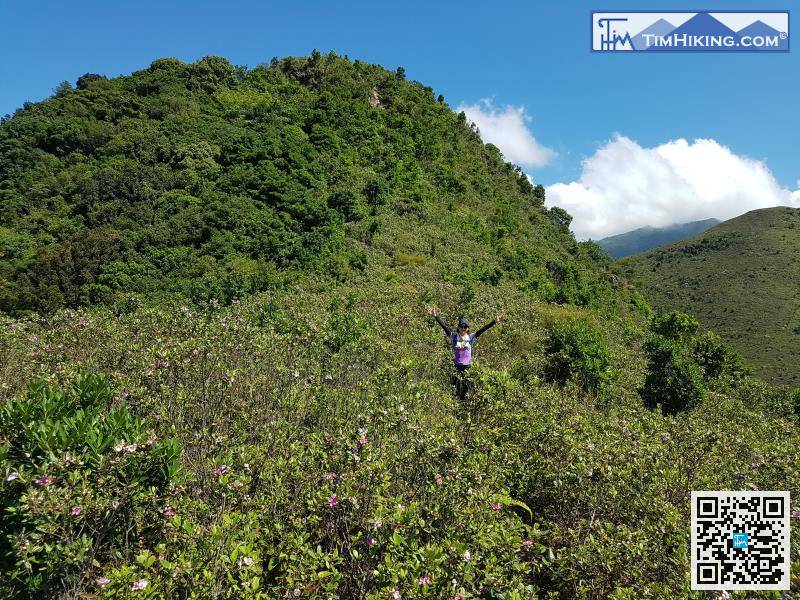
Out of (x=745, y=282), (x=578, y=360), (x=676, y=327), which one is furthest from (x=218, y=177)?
(x=745, y=282)

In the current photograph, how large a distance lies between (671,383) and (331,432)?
33.7 feet

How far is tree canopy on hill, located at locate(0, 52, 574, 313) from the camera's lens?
72.1 ft

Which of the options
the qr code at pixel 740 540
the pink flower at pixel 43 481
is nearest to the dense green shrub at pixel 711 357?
the qr code at pixel 740 540

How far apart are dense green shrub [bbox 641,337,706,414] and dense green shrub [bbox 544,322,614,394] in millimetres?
1379

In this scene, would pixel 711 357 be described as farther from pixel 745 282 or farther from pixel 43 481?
pixel 745 282

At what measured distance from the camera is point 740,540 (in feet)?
11.5

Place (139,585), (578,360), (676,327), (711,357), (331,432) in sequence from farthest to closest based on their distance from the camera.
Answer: (676,327), (711,357), (578,360), (331,432), (139,585)

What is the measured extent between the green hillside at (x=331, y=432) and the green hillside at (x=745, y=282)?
46.3 meters

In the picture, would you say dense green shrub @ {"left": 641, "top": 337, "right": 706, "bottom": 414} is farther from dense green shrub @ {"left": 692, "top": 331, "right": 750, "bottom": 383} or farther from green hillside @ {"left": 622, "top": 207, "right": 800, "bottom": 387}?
green hillside @ {"left": 622, "top": 207, "right": 800, "bottom": 387}

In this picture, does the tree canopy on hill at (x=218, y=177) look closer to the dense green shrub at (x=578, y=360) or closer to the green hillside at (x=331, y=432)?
the green hillside at (x=331, y=432)

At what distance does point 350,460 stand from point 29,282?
2532 cm

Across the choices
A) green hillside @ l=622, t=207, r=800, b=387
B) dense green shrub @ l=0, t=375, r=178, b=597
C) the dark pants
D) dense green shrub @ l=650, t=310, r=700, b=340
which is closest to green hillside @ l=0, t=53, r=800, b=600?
dense green shrub @ l=0, t=375, r=178, b=597

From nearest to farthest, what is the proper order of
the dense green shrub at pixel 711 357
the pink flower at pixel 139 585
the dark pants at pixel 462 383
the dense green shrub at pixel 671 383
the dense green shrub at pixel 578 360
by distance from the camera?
the pink flower at pixel 139 585 → the dark pants at pixel 462 383 → the dense green shrub at pixel 578 360 → the dense green shrub at pixel 671 383 → the dense green shrub at pixel 711 357

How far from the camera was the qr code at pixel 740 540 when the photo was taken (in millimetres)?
3184
